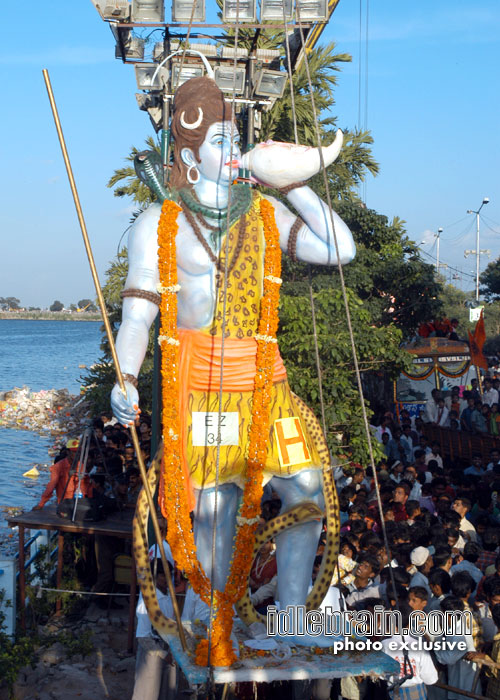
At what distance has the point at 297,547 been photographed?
448 centimetres

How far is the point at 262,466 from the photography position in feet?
14.6

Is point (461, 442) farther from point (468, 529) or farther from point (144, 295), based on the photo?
point (144, 295)

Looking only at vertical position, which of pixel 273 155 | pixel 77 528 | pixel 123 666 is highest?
pixel 273 155

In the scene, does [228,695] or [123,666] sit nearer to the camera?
[228,695]

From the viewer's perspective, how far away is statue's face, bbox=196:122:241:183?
452 centimetres

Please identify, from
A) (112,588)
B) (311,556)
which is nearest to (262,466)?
(311,556)

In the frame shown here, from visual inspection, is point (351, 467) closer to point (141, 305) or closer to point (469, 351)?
point (141, 305)

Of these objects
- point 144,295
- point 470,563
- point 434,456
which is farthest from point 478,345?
point 144,295

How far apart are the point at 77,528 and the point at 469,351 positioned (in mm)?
11723

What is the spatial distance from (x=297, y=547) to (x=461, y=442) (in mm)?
9080

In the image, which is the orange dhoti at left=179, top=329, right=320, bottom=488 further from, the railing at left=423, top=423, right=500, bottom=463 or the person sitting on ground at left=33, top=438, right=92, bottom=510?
the railing at left=423, top=423, right=500, bottom=463

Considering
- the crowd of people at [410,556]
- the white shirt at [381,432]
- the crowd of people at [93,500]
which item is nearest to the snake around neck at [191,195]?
the crowd of people at [410,556]

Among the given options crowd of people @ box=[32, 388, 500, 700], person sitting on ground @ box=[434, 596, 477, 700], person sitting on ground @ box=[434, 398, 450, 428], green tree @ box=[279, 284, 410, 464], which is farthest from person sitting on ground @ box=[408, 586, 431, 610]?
person sitting on ground @ box=[434, 398, 450, 428]

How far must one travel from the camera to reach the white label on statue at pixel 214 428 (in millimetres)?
4512
